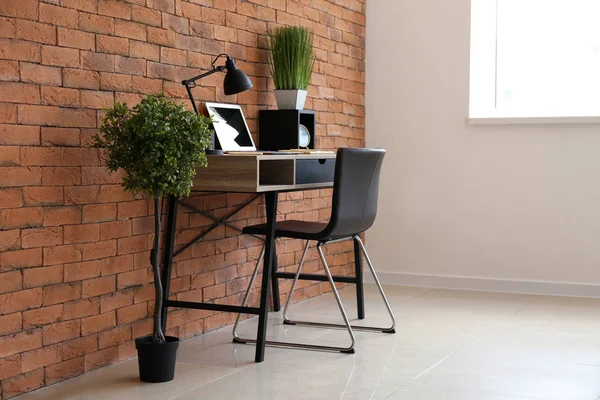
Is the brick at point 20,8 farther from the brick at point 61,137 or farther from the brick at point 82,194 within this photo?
the brick at point 82,194

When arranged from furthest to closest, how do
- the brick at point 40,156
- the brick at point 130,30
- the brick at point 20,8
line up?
the brick at point 130,30 < the brick at point 40,156 < the brick at point 20,8

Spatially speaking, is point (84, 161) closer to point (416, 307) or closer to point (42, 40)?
point (42, 40)

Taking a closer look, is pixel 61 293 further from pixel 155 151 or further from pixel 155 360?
pixel 155 151

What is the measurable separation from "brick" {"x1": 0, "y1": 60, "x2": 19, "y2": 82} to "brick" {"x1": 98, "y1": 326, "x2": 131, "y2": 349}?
1.07 m

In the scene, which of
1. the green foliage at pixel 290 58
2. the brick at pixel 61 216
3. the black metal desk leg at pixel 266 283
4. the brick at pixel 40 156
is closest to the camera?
the brick at pixel 40 156

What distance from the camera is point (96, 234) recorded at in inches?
127

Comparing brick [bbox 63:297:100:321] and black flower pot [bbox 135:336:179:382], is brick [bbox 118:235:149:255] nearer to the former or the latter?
brick [bbox 63:297:100:321]

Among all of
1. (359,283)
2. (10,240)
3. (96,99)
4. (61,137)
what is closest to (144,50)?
(96,99)

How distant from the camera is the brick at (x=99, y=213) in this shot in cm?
318

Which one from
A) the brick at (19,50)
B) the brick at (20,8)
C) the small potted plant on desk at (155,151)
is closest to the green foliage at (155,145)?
the small potted plant on desk at (155,151)

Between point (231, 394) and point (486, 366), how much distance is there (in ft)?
3.54

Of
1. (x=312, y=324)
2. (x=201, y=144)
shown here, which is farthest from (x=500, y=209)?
(x=201, y=144)

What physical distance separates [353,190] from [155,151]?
1023 mm

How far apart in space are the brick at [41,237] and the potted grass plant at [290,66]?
5.30 ft
